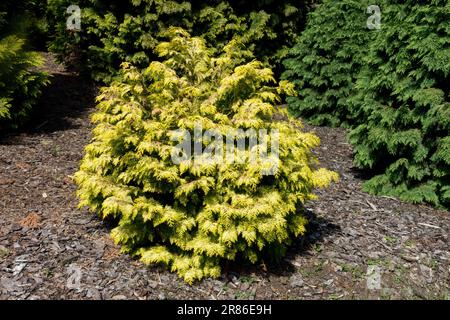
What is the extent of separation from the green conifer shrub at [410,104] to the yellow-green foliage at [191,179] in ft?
6.62

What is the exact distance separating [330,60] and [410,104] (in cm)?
272

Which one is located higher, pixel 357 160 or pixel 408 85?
pixel 408 85

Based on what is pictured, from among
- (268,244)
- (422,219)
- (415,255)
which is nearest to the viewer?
(268,244)

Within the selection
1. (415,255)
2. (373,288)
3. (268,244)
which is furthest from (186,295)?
(415,255)

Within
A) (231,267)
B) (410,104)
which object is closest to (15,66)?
(231,267)

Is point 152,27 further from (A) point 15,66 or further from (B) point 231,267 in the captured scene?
(B) point 231,267

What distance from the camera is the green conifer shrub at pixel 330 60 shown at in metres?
7.86

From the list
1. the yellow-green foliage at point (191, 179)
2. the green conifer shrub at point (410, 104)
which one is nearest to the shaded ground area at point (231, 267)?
the yellow-green foliage at point (191, 179)

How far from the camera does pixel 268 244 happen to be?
412 cm

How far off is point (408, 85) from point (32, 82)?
5.33 meters

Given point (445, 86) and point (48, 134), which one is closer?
point (445, 86)
